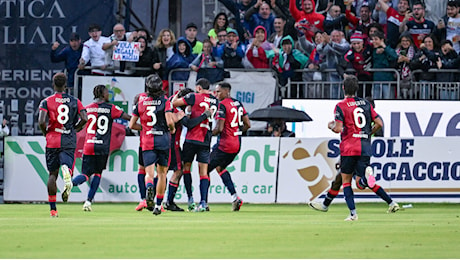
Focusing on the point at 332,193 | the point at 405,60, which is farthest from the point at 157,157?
the point at 405,60

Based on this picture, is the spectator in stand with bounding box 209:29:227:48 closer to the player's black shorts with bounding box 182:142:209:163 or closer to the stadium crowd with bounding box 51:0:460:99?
the stadium crowd with bounding box 51:0:460:99

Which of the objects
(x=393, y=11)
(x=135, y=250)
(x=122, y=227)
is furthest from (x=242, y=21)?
(x=135, y=250)

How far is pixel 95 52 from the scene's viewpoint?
25.2m

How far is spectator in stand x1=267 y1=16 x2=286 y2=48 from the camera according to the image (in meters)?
25.7

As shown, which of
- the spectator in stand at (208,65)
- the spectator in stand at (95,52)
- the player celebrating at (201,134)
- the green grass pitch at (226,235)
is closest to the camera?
the green grass pitch at (226,235)

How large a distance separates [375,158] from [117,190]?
560cm

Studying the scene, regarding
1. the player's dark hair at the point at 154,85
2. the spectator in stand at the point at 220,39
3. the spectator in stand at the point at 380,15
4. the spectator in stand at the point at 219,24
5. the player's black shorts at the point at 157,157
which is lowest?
the player's black shorts at the point at 157,157

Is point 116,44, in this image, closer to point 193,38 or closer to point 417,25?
point 193,38

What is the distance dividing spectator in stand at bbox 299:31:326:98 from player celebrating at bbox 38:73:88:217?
924 cm

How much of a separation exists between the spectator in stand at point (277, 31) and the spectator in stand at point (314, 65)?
518 millimetres

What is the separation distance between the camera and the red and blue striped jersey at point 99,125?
2011 cm

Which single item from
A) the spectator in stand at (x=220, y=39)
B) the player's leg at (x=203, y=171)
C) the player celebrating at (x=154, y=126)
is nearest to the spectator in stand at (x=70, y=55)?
the spectator in stand at (x=220, y=39)

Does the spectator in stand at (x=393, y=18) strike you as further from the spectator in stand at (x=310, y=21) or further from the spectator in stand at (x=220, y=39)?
the spectator in stand at (x=220, y=39)

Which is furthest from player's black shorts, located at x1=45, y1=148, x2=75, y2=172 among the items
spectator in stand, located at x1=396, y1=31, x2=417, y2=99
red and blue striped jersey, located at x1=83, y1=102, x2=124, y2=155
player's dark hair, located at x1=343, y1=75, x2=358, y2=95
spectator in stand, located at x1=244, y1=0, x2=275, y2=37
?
spectator in stand, located at x1=396, y1=31, x2=417, y2=99
